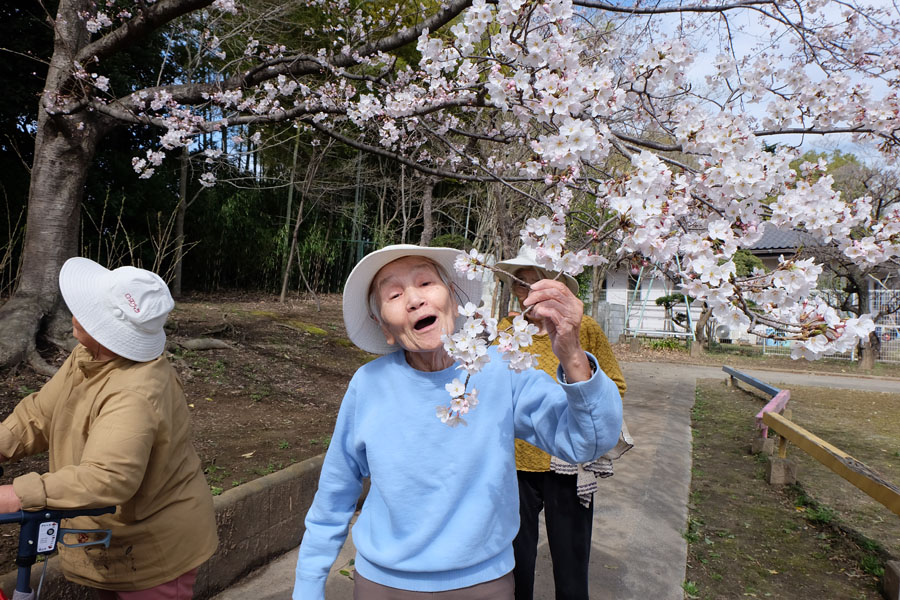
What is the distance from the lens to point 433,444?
5.17 ft

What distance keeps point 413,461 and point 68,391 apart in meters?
1.21

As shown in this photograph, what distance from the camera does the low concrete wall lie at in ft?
10.5

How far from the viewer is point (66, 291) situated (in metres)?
1.85

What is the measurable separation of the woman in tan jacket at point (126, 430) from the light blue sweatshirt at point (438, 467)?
53 centimetres

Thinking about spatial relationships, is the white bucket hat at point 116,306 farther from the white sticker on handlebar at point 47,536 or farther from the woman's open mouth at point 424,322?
the woman's open mouth at point 424,322

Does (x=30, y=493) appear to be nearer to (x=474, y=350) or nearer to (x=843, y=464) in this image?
(x=474, y=350)

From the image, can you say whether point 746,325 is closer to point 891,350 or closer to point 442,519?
point 442,519

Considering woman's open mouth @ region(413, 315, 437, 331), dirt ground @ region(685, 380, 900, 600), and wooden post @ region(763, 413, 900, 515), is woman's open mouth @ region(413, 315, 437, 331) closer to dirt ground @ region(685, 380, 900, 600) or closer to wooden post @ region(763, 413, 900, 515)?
dirt ground @ region(685, 380, 900, 600)

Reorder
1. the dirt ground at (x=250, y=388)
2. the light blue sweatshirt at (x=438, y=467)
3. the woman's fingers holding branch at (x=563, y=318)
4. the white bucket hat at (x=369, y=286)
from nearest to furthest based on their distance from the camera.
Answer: the woman's fingers holding branch at (x=563, y=318) → the light blue sweatshirt at (x=438, y=467) → the white bucket hat at (x=369, y=286) → the dirt ground at (x=250, y=388)

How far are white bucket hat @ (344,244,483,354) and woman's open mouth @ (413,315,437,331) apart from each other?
0.16 m

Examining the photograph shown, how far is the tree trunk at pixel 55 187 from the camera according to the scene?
5.91 metres

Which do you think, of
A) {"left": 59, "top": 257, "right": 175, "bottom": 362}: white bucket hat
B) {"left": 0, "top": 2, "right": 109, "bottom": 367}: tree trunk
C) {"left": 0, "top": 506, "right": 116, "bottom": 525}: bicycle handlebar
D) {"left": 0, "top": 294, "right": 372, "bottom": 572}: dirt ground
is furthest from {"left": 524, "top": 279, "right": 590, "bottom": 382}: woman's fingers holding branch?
{"left": 0, "top": 2, "right": 109, "bottom": 367}: tree trunk

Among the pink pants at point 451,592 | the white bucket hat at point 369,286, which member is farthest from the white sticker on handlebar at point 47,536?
the white bucket hat at point 369,286

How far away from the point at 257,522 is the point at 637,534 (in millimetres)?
2605
